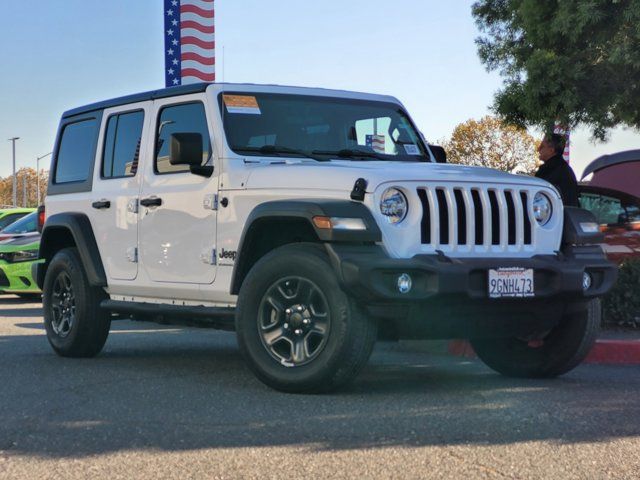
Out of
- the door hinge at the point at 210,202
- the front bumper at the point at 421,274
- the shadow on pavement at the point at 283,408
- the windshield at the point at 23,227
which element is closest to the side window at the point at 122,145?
the door hinge at the point at 210,202

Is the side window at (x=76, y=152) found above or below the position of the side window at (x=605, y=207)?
above

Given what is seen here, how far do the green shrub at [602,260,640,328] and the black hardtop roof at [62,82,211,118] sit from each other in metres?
4.77

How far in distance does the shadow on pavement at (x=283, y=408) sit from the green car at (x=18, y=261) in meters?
8.04

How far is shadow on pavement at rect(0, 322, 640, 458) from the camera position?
17.6 feet

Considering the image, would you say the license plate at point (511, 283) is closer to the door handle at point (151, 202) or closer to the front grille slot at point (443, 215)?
the front grille slot at point (443, 215)

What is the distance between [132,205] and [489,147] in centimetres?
6265

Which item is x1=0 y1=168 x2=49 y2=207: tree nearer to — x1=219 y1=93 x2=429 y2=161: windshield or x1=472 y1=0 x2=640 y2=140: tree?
x1=472 y1=0 x2=640 y2=140: tree

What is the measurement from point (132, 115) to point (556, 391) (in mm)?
4024

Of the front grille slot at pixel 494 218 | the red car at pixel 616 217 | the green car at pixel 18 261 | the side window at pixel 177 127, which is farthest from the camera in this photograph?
the green car at pixel 18 261

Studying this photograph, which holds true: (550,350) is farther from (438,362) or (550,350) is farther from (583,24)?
(583,24)

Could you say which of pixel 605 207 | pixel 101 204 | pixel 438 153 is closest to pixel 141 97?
pixel 101 204

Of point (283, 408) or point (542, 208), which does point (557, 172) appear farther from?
point (283, 408)

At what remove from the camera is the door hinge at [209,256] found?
7.52m

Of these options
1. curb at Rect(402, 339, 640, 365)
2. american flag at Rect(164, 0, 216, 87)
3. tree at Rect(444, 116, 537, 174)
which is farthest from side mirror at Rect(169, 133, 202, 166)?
tree at Rect(444, 116, 537, 174)
